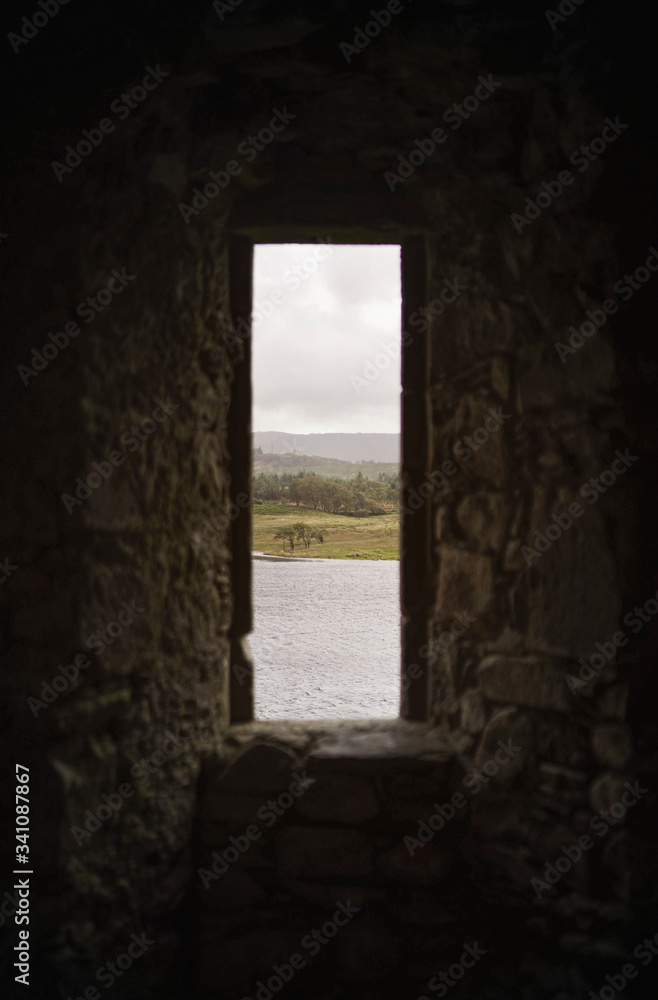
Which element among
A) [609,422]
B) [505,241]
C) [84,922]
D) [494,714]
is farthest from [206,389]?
[84,922]

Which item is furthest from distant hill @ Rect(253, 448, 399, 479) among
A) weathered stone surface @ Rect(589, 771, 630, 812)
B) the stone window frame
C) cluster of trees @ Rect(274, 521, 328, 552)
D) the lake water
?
weathered stone surface @ Rect(589, 771, 630, 812)

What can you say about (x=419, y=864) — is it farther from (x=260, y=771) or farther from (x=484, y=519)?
(x=484, y=519)

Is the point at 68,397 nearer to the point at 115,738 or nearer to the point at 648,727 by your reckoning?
the point at 115,738

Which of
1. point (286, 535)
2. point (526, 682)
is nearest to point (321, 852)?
point (526, 682)

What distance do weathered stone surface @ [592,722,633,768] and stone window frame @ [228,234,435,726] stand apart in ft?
1.65

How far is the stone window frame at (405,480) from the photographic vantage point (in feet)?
5.52

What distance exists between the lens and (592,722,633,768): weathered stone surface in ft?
4.13

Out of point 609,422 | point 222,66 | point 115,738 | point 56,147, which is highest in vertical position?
point 222,66

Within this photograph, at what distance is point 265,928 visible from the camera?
4.87ft

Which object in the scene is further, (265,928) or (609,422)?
(265,928)

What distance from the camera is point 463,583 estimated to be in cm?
156

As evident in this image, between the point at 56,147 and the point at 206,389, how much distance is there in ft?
2.06

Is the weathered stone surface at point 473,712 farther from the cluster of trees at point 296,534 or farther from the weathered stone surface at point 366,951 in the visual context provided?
the cluster of trees at point 296,534

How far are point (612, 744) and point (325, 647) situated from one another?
2412 millimetres
